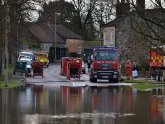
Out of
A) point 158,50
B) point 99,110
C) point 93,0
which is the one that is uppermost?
point 93,0

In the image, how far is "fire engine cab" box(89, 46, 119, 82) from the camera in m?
Result: 49.0

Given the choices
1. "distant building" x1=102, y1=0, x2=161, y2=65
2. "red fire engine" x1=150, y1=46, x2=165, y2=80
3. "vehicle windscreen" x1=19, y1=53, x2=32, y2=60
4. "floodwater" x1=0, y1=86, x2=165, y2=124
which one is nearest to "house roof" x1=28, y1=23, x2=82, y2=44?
"distant building" x1=102, y1=0, x2=161, y2=65

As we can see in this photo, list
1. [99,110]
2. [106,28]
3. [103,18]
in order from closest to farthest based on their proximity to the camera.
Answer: [99,110]
[106,28]
[103,18]

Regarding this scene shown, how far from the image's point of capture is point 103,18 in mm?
104000

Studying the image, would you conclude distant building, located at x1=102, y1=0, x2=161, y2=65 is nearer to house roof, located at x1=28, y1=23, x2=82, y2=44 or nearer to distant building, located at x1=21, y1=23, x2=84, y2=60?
distant building, located at x1=21, y1=23, x2=84, y2=60

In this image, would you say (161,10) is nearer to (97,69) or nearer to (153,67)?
(97,69)

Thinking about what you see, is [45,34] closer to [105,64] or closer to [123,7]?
[105,64]

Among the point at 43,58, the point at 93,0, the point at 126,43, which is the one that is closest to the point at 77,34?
the point at 93,0

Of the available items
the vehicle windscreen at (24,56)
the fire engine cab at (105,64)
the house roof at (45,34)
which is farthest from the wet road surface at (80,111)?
the house roof at (45,34)

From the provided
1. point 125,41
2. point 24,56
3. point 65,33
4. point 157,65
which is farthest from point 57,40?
point 157,65

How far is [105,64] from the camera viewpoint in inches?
1937

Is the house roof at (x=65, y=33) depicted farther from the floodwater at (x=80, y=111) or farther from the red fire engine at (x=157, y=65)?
the floodwater at (x=80, y=111)

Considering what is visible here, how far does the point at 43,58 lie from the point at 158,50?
7068 centimetres

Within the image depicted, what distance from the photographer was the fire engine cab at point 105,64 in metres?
49.0
